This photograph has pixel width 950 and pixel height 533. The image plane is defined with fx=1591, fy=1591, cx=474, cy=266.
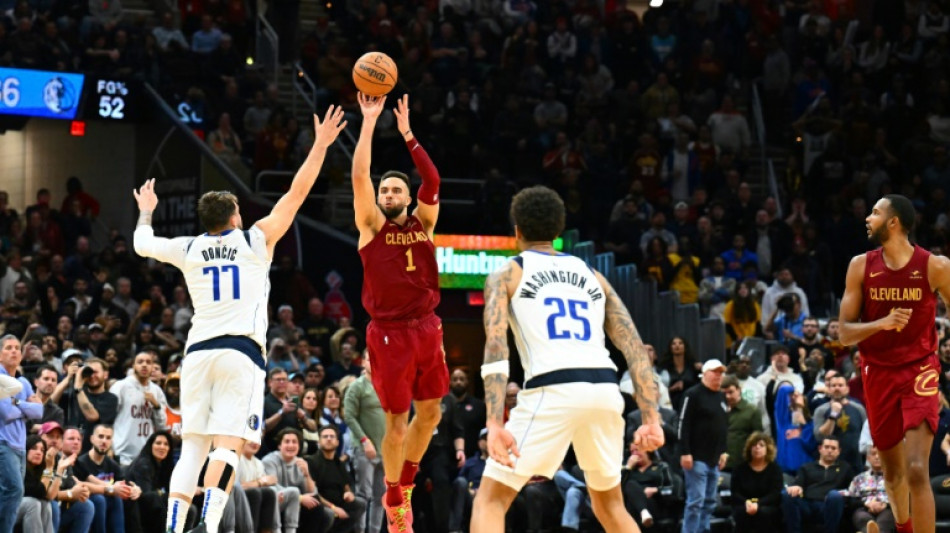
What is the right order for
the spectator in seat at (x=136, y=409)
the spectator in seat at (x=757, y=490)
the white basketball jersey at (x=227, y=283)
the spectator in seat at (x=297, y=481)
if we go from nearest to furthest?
the white basketball jersey at (x=227, y=283)
the spectator in seat at (x=136, y=409)
the spectator in seat at (x=297, y=481)
the spectator in seat at (x=757, y=490)

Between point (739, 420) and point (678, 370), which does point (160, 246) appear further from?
point (678, 370)

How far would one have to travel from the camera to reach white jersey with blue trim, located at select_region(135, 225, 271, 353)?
10.1m

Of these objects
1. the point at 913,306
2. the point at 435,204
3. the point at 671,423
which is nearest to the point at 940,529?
the point at 671,423

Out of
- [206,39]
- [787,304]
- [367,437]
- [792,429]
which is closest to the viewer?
[367,437]

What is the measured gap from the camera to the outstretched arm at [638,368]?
8.02 meters

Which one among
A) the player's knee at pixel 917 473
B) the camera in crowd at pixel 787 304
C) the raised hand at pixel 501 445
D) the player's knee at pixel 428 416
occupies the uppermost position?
the camera in crowd at pixel 787 304

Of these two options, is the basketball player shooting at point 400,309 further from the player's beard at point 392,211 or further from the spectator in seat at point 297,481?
the spectator in seat at point 297,481

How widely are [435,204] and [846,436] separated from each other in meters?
8.78

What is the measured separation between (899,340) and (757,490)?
723 centimetres

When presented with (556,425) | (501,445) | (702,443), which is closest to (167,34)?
(702,443)

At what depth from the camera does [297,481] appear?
16.7 m

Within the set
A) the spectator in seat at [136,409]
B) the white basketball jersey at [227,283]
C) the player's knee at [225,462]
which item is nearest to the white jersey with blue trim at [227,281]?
the white basketball jersey at [227,283]

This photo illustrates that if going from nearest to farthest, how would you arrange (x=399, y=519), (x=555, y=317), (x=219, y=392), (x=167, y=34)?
(x=555, y=317) < (x=219, y=392) < (x=399, y=519) < (x=167, y=34)

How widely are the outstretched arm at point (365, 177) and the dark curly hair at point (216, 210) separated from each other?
0.83 m
